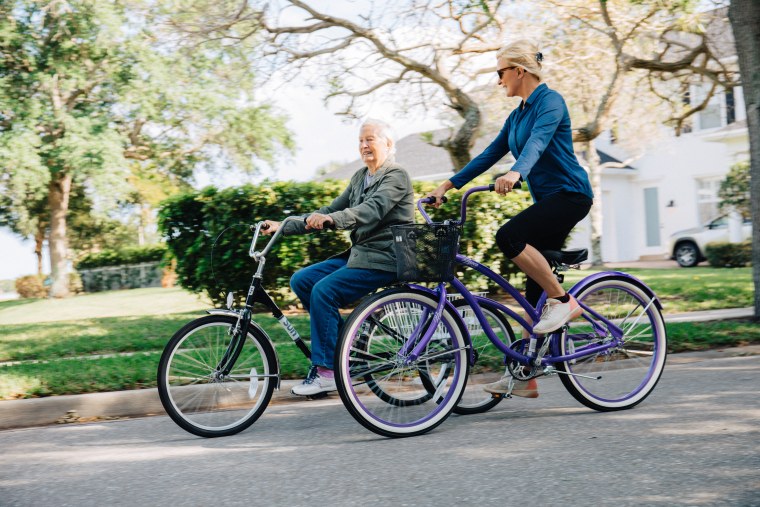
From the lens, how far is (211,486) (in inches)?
147

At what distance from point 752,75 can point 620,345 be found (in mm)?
5097

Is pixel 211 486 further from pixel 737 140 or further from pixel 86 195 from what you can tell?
pixel 86 195

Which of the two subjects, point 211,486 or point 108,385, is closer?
point 211,486

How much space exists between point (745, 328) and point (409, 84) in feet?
24.6

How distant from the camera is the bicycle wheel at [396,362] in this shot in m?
4.49

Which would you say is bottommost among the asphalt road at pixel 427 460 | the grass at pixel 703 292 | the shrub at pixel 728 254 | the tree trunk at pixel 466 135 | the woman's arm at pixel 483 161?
the asphalt road at pixel 427 460

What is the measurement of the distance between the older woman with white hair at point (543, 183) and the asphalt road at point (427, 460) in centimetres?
81

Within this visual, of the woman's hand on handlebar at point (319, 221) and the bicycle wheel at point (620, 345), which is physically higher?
the woman's hand on handlebar at point (319, 221)

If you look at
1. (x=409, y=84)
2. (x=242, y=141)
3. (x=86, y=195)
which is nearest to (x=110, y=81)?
(x=242, y=141)

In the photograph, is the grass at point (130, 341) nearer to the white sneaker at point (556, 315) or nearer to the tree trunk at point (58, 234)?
the white sneaker at point (556, 315)

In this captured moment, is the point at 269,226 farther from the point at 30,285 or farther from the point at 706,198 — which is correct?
the point at 30,285

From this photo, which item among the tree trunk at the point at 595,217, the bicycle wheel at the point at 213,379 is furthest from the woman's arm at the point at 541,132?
the tree trunk at the point at 595,217

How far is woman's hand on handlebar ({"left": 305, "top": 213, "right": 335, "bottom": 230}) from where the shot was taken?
4730 millimetres

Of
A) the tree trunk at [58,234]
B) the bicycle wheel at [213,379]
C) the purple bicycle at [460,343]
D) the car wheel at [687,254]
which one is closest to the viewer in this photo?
the purple bicycle at [460,343]
